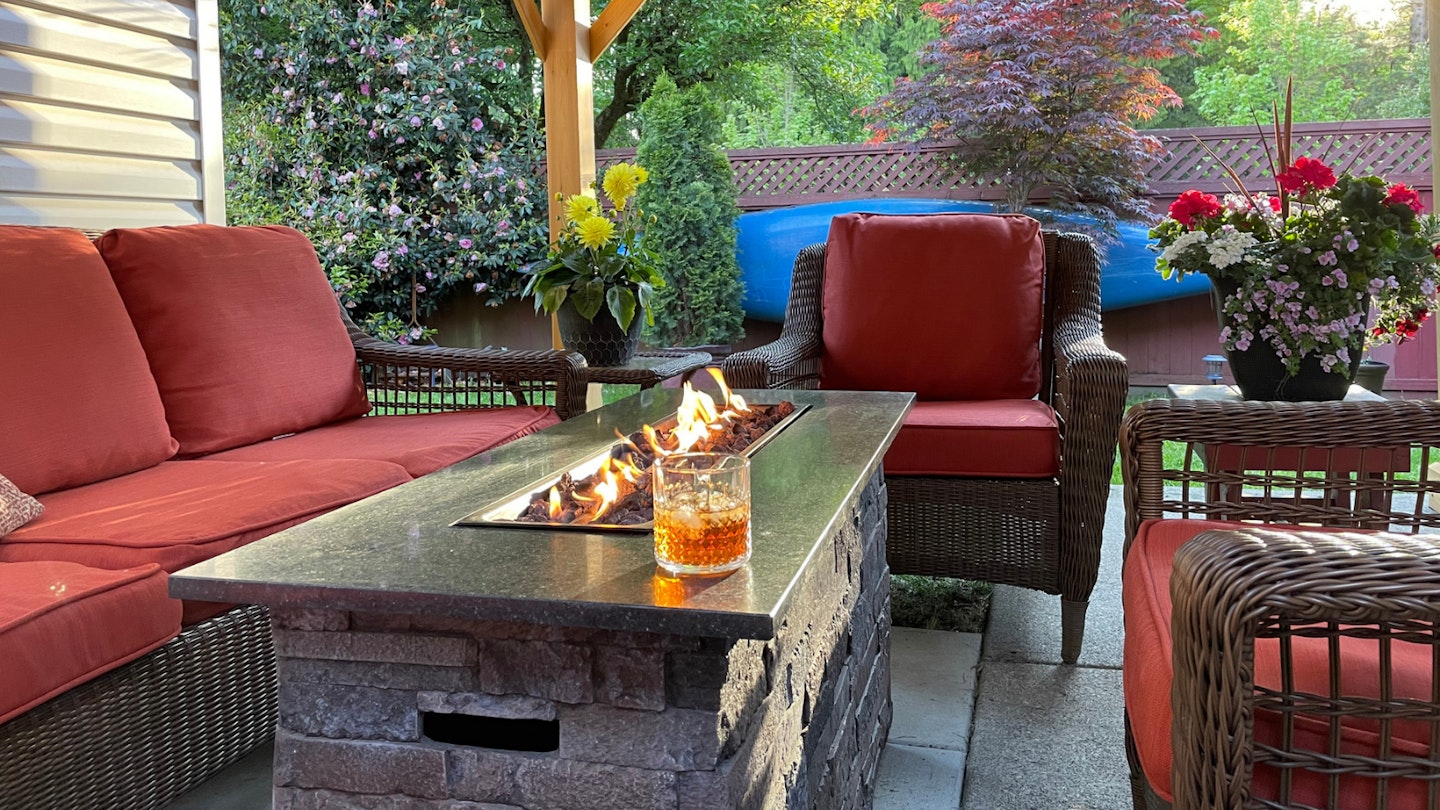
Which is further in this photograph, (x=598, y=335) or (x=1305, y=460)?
(x=598, y=335)

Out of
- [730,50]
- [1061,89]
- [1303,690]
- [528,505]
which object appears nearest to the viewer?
[1303,690]

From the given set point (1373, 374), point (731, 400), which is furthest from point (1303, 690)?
point (1373, 374)

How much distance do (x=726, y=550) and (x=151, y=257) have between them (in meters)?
1.84

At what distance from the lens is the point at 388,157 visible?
739 centimetres

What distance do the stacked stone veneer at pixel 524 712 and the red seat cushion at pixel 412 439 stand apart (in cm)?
103

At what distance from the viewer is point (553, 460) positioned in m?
1.60

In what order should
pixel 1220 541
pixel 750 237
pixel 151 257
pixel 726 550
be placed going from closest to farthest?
pixel 1220 541 < pixel 726 550 < pixel 151 257 < pixel 750 237

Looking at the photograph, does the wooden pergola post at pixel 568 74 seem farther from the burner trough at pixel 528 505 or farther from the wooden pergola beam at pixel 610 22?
the burner trough at pixel 528 505

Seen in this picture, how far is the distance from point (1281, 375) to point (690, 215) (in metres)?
4.85

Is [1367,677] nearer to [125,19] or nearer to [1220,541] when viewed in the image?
[1220,541]

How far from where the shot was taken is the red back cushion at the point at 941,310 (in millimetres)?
2904

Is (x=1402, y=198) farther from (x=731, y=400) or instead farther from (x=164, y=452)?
(x=164, y=452)

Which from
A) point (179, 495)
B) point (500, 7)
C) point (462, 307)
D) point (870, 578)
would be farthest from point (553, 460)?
point (500, 7)

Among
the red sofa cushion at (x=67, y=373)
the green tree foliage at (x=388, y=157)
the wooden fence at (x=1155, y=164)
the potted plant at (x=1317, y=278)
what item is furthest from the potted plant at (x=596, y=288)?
the wooden fence at (x=1155, y=164)
